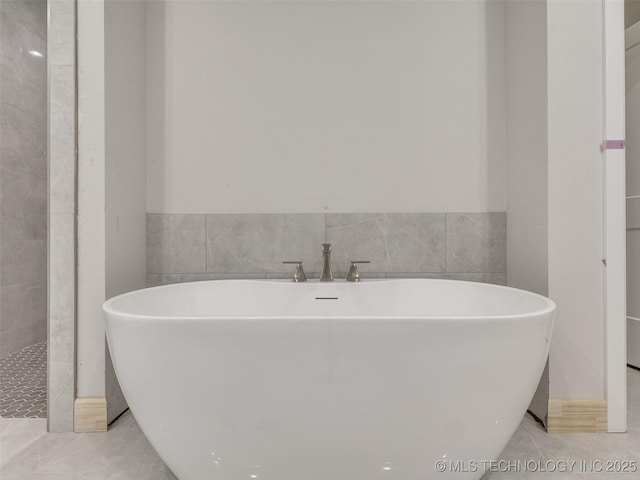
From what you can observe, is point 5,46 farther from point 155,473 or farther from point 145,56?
point 155,473

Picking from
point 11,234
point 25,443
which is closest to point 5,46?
point 11,234

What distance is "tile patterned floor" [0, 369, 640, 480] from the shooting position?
1.08 meters

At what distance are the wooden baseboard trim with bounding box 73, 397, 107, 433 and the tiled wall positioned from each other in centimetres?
55

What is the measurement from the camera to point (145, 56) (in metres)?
1.73

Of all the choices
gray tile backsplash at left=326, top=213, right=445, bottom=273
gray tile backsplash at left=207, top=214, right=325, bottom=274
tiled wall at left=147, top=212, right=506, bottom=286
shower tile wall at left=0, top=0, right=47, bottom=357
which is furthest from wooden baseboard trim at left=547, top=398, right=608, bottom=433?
shower tile wall at left=0, top=0, right=47, bottom=357

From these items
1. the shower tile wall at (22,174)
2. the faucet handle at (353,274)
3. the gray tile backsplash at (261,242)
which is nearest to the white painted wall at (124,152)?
the gray tile backsplash at (261,242)

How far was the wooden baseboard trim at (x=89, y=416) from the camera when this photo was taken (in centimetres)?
133

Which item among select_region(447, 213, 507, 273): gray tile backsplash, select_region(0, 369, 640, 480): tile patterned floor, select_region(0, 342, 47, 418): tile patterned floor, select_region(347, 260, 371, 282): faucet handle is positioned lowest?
select_region(0, 369, 640, 480): tile patterned floor

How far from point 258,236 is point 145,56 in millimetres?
983

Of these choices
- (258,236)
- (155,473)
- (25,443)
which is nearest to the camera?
(155,473)

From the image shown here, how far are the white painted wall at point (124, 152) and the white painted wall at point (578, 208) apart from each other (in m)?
1.63

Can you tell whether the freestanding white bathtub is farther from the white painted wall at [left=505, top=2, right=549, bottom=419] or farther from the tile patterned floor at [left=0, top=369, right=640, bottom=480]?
the white painted wall at [left=505, top=2, right=549, bottom=419]

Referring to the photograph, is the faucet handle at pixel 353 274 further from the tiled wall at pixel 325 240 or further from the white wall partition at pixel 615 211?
the white wall partition at pixel 615 211

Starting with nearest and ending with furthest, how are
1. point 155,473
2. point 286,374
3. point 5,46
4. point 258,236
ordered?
point 286,374, point 155,473, point 258,236, point 5,46
